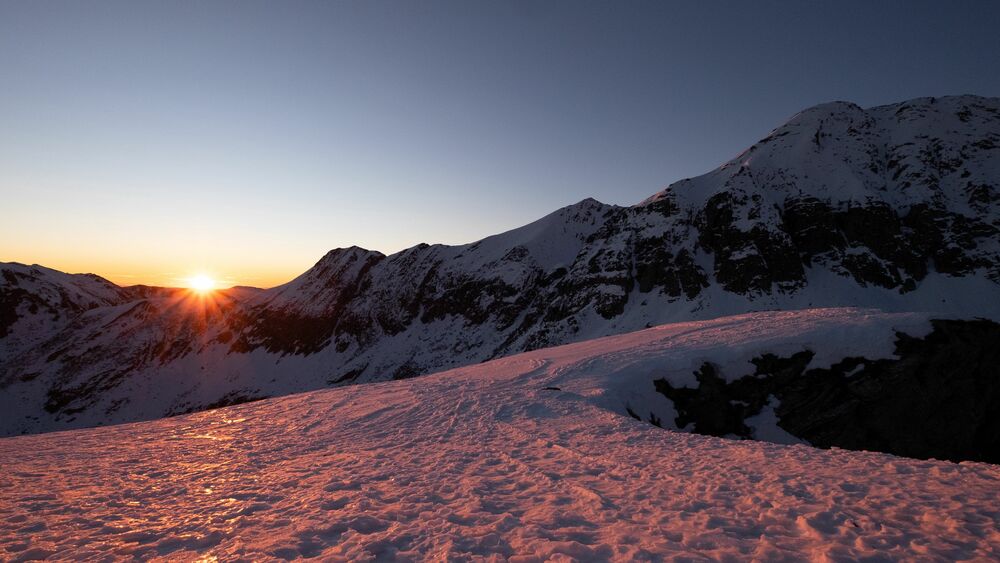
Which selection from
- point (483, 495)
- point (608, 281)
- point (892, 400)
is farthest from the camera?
point (608, 281)

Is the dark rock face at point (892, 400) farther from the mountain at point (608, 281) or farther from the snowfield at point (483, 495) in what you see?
the mountain at point (608, 281)

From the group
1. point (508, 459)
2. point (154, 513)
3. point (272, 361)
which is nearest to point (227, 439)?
point (154, 513)

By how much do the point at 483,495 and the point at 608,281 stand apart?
2868 inches

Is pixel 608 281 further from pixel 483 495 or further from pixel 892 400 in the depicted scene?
pixel 483 495

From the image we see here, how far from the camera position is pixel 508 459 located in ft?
31.9

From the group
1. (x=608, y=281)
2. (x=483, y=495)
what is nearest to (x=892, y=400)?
(x=483, y=495)

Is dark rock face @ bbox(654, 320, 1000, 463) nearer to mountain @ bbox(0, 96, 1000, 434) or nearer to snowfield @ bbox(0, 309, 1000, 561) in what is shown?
snowfield @ bbox(0, 309, 1000, 561)

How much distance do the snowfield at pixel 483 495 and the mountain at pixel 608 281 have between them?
192 ft

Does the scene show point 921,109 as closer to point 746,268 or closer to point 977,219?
point 977,219

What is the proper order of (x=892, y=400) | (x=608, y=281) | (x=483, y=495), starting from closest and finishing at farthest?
(x=483, y=495)
(x=892, y=400)
(x=608, y=281)

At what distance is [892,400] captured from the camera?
1811cm

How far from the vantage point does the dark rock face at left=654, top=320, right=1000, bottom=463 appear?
1772 cm

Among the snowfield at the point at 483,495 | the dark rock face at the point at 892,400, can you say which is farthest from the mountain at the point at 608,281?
the snowfield at the point at 483,495

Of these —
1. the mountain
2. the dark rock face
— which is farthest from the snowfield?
the mountain
